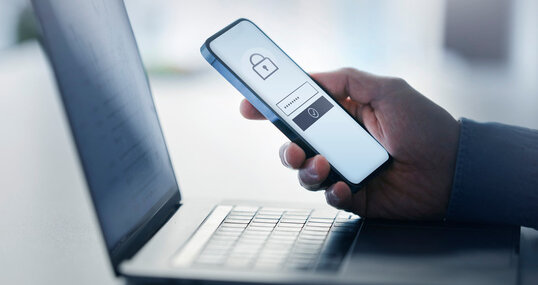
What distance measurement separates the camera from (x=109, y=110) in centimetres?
55

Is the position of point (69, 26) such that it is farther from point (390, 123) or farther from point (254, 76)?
point (390, 123)

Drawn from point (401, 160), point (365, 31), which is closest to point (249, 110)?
point (401, 160)

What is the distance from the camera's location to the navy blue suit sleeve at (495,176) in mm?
631

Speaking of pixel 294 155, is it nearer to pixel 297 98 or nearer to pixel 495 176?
pixel 297 98

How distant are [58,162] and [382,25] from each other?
2.86m

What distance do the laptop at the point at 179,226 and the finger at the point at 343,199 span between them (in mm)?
11

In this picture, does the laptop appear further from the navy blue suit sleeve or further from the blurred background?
the blurred background

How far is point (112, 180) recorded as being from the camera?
520 mm

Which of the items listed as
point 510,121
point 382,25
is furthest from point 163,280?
point 382,25

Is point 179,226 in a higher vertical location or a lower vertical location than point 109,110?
lower

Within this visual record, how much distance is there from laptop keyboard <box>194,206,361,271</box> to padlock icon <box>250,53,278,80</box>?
143 millimetres

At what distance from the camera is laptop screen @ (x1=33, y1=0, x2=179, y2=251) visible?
481mm

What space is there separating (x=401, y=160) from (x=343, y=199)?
98 mm

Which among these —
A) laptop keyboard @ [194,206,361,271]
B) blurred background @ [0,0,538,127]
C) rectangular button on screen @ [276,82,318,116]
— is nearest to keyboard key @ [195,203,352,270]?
laptop keyboard @ [194,206,361,271]
